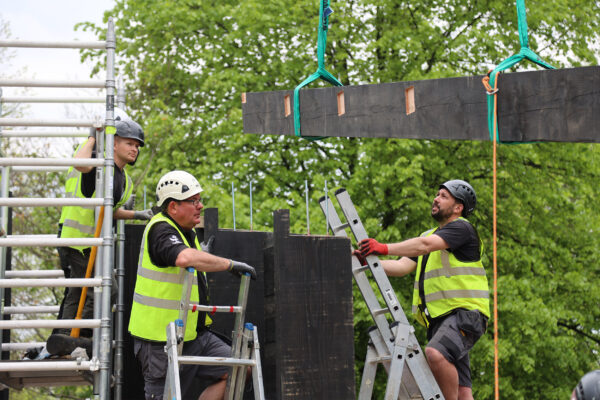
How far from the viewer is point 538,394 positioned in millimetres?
16438

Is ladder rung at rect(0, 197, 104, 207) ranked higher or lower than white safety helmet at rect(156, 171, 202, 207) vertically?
lower

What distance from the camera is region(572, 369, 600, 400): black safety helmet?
2.71 m

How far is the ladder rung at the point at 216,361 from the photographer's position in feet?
16.3

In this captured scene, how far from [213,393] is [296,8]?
13238 mm

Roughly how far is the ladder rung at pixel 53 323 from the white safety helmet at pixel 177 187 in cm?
89

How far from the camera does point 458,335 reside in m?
5.90

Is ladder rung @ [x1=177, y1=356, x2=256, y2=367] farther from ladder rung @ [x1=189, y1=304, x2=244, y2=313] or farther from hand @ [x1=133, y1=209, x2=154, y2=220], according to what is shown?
hand @ [x1=133, y1=209, x2=154, y2=220]

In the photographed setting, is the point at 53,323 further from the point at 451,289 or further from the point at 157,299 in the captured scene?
the point at 451,289

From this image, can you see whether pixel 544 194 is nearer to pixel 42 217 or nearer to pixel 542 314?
pixel 542 314

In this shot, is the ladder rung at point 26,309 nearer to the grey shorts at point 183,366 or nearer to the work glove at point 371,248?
the grey shorts at point 183,366

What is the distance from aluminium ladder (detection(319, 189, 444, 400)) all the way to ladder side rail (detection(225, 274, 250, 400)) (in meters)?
0.77

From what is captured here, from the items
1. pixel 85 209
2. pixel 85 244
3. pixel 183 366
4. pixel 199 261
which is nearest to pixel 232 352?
pixel 183 366

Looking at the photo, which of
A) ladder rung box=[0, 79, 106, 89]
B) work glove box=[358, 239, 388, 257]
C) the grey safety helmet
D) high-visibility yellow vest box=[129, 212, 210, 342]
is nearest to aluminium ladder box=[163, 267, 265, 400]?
high-visibility yellow vest box=[129, 212, 210, 342]

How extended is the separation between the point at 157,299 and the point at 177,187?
723 mm
